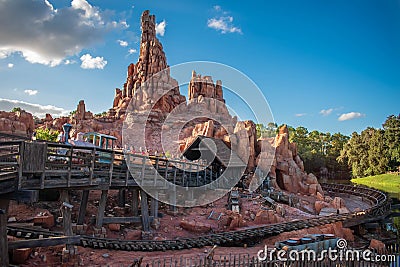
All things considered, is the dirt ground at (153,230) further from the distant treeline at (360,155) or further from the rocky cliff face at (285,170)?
the distant treeline at (360,155)

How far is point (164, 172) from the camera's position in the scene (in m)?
16.5

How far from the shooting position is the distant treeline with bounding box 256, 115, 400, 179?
55188 mm

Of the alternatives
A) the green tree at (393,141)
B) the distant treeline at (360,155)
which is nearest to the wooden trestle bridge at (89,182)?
the distant treeline at (360,155)

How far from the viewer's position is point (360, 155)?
60.2m

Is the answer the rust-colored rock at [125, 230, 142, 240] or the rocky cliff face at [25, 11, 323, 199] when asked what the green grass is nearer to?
the rocky cliff face at [25, 11, 323, 199]

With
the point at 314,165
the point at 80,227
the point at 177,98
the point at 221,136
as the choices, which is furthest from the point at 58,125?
the point at 314,165

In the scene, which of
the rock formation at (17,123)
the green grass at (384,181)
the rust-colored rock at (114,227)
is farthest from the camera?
the green grass at (384,181)

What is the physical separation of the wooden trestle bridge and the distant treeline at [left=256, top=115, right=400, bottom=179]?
36151 mm

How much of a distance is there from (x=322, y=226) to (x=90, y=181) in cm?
1331

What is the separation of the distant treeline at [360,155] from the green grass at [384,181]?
3.01 m

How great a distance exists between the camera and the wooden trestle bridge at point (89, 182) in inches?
322

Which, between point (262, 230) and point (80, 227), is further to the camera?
point (262, 230)

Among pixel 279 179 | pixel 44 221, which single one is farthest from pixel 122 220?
pixel 279 179

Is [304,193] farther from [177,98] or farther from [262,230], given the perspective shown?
[177,98]
